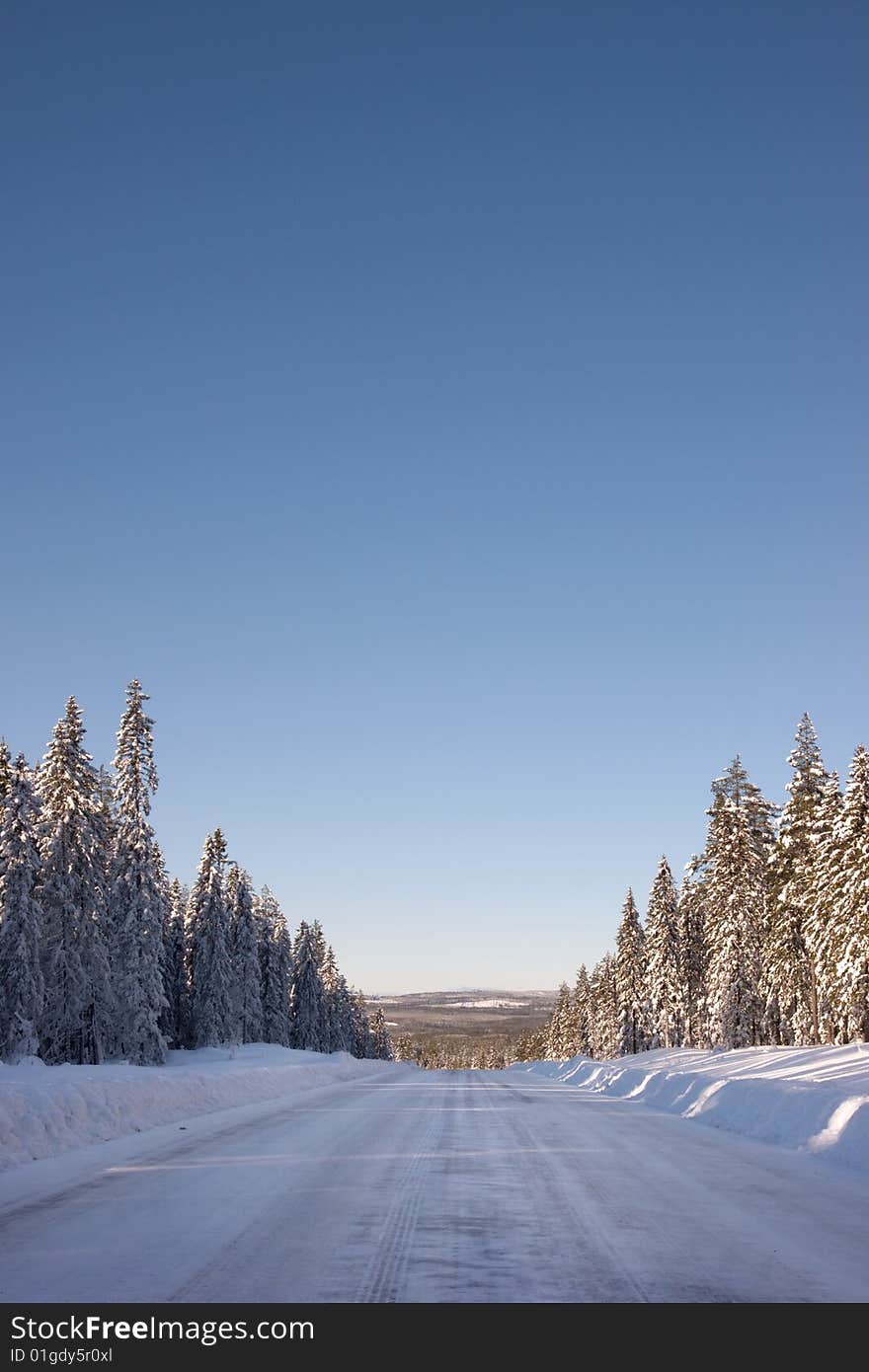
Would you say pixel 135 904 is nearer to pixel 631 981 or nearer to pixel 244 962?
pixel 244 962

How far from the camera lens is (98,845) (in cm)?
5231

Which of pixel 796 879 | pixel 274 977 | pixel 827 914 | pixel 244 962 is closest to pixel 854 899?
pixel 827 914

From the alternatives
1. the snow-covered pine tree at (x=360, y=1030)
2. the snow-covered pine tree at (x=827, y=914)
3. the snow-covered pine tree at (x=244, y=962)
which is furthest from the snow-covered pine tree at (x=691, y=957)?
the snow-covered pine tree at (x=360, y=1030)

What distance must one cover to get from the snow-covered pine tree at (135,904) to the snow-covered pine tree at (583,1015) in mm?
→ 82648

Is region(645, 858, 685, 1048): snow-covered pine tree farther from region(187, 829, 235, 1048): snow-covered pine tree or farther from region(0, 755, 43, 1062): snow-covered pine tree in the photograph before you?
region(0, 755, 43, 1062): snow-covered pine tree

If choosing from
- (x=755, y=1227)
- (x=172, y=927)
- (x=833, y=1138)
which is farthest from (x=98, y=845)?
(x=755, y=1227)

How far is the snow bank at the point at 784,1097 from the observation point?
45.5 ft

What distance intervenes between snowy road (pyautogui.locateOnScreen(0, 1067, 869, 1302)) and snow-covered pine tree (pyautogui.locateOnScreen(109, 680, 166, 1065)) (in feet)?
130

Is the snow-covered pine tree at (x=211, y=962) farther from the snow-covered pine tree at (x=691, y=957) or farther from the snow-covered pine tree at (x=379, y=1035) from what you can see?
A: the snow-covered pine tree at (x=379, y=1035)

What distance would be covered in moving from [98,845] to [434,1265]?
48.8m

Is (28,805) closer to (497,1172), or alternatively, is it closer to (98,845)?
(98,845)

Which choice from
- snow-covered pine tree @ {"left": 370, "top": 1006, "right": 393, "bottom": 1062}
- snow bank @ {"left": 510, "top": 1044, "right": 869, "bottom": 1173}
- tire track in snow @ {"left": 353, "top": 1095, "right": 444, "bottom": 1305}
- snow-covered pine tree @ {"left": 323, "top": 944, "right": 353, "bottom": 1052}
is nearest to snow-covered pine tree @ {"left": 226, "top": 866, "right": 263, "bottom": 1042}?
snow-covered pine tree @ {"left": 323, "top": 944, "right": 353, "bottom": 1052}

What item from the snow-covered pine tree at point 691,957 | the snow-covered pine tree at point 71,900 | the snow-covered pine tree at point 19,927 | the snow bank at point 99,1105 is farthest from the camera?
the snow-covered pine tree at point 691,957
